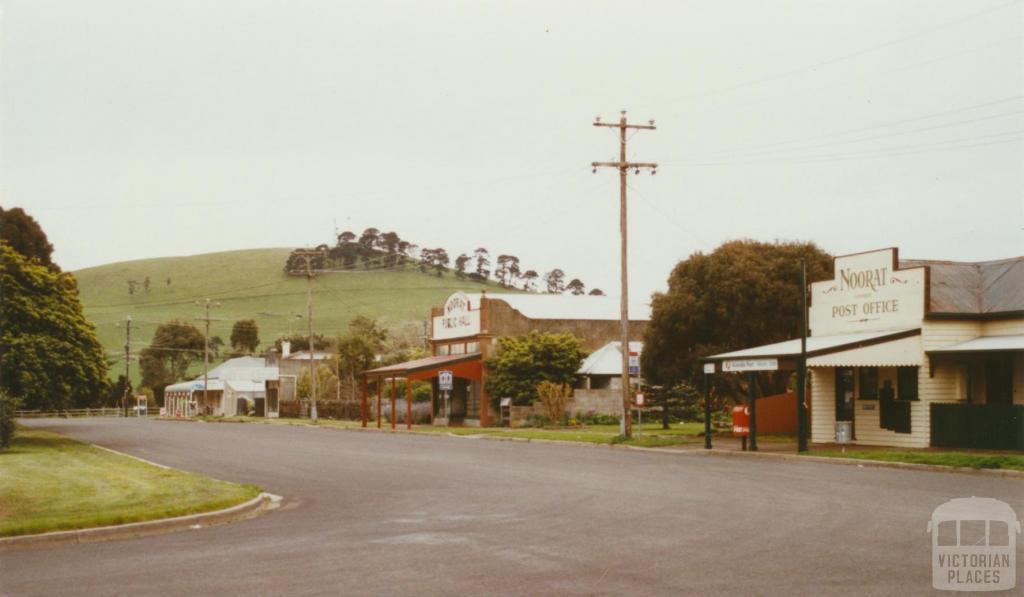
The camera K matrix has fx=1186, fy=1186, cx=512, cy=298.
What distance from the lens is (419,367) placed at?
180 feet

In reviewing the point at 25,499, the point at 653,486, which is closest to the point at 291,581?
the point at 25,499

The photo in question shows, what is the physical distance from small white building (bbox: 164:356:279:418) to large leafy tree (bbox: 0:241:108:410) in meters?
60.1

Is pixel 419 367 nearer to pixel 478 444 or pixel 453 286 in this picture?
pixel 478 444

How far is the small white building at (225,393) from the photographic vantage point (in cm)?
10475

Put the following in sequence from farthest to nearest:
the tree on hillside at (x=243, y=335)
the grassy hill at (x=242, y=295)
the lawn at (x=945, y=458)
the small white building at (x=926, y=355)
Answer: the grassy hill at (x=242, y=295), the tree on hillside at (x=243, y=335), the small white building at (x=926, y=355), the lawn at (x=945, y=458)

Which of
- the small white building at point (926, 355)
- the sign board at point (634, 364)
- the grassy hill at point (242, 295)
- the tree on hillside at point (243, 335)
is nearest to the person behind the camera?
the small white building at point (926, 355)

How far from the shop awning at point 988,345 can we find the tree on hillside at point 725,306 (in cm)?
1224

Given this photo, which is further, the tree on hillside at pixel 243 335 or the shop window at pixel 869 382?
the tree on hillside at pixel 243 335

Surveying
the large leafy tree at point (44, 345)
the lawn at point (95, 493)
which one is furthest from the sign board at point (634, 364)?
the large leafy tree at point (44, 345)

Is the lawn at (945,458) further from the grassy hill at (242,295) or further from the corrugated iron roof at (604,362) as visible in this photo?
the grassy hill at (242,295)

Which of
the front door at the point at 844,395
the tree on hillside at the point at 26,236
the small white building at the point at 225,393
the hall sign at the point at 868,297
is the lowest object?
the small white building at the point at 225,393

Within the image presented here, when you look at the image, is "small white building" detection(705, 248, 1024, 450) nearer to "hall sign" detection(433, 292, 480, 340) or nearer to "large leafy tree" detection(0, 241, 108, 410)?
"large leafy tree" detection(0, 241, 108, 410)

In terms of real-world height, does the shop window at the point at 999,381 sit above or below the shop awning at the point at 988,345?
below

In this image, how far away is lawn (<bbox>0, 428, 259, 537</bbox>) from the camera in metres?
15.8
